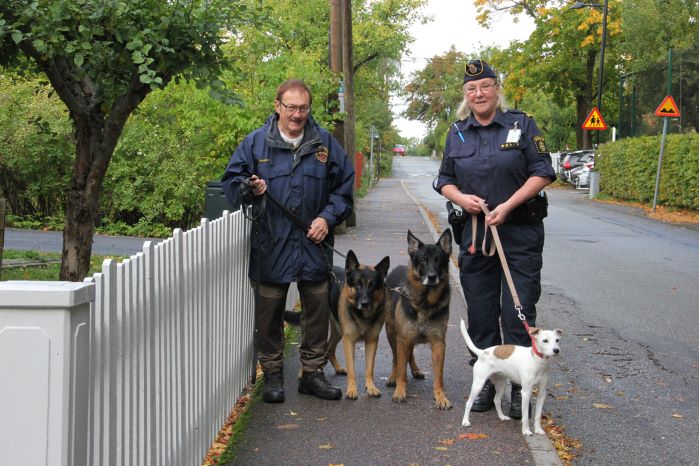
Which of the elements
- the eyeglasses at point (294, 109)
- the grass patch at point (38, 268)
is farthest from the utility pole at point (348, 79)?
the eyeglasses at point (294, 109)

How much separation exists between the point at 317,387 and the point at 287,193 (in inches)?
52.8

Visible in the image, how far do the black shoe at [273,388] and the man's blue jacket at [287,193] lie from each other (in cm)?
67

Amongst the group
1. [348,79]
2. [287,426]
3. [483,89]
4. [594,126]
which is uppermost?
[594,126]

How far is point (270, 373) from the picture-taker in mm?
6152

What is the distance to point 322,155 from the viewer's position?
5.93m

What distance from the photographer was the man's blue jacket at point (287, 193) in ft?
19.3

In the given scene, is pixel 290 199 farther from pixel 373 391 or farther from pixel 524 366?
pixel 524 366

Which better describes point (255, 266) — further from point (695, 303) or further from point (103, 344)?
point (695, 303)

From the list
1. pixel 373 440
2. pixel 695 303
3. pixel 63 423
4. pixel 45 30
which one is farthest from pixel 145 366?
pixel 695 303

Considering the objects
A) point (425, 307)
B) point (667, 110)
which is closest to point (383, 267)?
point (425, 307)

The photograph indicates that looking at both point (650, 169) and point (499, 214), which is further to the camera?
point (650, 169)

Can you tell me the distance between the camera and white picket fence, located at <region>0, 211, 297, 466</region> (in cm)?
255

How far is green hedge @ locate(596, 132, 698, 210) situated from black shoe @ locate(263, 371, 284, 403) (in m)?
19.9

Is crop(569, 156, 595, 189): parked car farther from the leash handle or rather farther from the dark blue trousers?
the leash handle
